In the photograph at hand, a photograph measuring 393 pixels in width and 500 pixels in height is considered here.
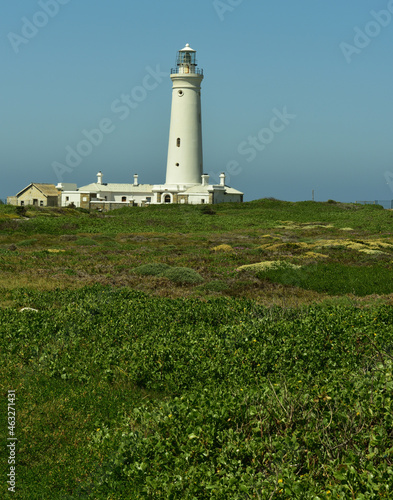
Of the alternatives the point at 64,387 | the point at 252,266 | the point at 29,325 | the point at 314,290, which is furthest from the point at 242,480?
the point at 252,266

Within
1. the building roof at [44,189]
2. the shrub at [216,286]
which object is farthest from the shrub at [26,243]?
the building roof at [44,189]

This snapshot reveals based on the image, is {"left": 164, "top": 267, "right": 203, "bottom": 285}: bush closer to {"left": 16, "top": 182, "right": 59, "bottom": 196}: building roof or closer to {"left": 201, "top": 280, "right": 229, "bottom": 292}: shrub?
{"left": 201, "top": 280, "right": 229, "bottom": 292}: shrub

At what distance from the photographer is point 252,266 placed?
2530cm

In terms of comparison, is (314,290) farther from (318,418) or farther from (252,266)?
(318,418)

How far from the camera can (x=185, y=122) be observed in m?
76.5

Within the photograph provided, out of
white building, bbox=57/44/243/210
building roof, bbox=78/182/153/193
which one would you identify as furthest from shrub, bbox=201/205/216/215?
building roof, bbox=78/182/153/193

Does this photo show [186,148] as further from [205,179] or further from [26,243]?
[26,243]

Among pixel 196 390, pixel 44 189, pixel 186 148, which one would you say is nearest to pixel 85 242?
pixel 196 390

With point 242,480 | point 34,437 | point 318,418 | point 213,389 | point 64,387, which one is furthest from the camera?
point 64,387

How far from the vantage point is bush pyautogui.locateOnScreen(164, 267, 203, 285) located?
22109 mm

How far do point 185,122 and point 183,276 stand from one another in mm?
56771

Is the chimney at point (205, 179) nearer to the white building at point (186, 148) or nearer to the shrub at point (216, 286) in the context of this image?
the white building at point (186, 148)

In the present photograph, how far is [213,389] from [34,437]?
2.60 meters

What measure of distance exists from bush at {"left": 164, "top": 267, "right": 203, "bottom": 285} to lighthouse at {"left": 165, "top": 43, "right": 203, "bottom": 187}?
55382mm
